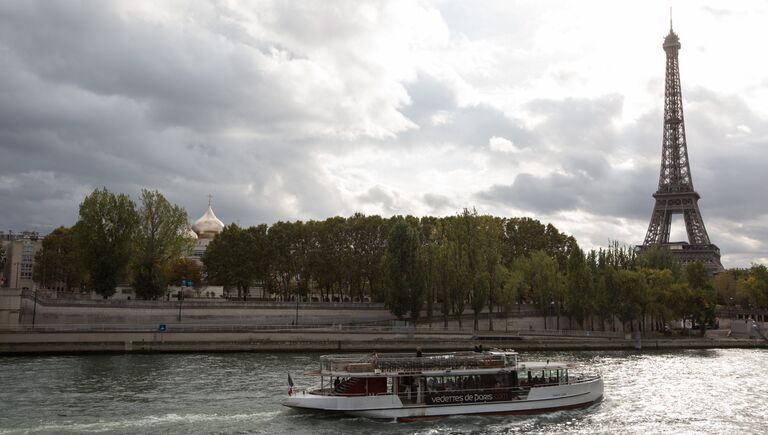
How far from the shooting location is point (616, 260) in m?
88.7

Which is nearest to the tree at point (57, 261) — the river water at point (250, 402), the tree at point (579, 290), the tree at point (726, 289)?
the river water at point (250, 402)

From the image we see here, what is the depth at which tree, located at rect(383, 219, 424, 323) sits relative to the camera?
246 ft

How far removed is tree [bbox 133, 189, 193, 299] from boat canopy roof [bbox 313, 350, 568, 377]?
48.2 metres

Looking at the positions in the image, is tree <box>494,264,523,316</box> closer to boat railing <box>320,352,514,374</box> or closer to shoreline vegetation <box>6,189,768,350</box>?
shoreline vegetation <box>6,189,768,350</box>

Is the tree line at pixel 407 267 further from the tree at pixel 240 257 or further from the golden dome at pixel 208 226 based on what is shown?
the golden dome at pixel 208 226

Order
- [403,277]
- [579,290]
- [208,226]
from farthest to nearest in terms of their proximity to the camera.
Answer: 1. [208,226]
2. [579,290]
3. [403,277]

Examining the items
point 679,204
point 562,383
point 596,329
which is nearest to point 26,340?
point 562,383

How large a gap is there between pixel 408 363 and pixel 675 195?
121892mm

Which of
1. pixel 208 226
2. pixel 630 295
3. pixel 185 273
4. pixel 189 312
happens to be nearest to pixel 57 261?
pixel 185 273

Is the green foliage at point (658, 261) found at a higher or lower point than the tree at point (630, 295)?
higher

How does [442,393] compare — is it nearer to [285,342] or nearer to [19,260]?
[285,342]

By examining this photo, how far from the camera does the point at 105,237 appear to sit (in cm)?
7662

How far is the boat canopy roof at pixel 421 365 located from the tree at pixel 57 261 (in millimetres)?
77941

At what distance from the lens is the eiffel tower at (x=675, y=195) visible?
13450 cm
